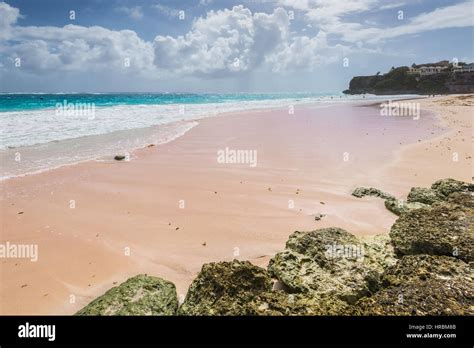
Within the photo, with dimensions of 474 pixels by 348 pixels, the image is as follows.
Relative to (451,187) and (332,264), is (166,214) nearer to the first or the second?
(332,264)

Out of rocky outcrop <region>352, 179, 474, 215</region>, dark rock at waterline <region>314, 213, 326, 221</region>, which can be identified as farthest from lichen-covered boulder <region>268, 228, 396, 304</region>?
rocky outcrop <region>352, 179, 474, 215</region>

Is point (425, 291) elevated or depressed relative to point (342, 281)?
elevated

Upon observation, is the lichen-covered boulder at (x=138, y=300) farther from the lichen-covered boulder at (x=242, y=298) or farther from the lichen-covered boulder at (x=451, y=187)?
the lichen-covered boulder at (x=451, y=187)

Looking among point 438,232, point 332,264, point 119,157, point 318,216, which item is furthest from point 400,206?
point 119,157

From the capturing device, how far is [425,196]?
255 inches

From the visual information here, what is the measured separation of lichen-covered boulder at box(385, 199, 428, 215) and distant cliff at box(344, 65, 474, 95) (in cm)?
9830

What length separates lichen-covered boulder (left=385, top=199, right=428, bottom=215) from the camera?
20.2 feet

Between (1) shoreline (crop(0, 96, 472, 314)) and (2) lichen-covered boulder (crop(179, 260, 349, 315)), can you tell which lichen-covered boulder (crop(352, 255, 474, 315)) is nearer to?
(2) lichen-covered boulder (crop(179, 260, 349, 315))

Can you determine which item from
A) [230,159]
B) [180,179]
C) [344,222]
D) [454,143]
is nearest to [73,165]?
[180,179]

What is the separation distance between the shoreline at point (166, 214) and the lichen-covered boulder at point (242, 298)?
851 millimetres

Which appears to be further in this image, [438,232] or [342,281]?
[438,232]

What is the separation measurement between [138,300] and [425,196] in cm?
575
